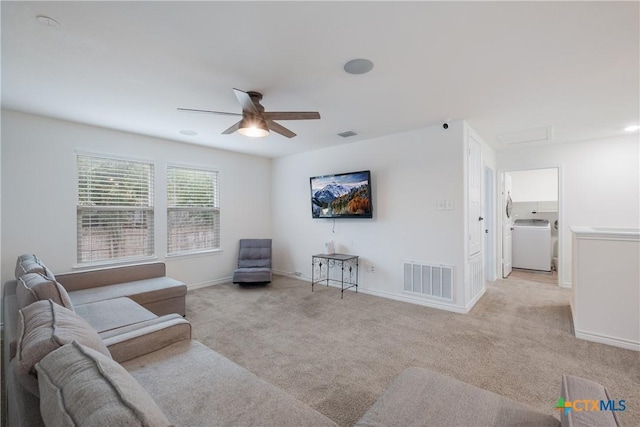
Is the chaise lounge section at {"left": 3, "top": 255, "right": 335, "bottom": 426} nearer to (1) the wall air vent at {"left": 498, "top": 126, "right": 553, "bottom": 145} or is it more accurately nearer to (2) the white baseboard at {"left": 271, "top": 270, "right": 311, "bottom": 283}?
(2) the white baseboard at {"left": 271, "top": 270, "right": 311, "bottom": 283}

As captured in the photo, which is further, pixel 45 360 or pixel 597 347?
pixel 597 347

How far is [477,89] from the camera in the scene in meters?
2.75

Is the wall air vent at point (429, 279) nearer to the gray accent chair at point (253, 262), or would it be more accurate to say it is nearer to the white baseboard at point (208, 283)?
the gray accent chair at point (253, 262)

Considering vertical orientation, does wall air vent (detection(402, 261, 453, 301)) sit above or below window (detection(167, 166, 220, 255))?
below

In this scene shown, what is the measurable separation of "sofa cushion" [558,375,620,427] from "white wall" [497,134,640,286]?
4685mm

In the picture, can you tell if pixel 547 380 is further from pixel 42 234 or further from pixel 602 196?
pixel 42 234

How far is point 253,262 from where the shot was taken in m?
5.31

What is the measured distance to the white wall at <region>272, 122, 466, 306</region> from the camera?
149 inches

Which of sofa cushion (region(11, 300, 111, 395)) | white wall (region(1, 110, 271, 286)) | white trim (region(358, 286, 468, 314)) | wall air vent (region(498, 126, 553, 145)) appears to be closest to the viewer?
sofa cushion (region(11, 300, 111, 395))

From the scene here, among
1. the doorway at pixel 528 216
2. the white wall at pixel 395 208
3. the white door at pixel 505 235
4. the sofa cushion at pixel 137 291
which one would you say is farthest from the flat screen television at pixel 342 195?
the white door at pixel 505 235

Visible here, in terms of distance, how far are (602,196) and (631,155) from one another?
0.68 meters

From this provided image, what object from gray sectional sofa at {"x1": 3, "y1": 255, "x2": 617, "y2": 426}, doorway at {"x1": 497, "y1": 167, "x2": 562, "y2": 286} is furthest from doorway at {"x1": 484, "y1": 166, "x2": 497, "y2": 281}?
gray sectional sofa at {"x1": 3, "y1": 255, "x2": 617, "y2": 426}

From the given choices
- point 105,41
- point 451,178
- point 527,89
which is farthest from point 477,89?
point 105,41

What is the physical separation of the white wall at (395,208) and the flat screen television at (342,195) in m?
0.17
